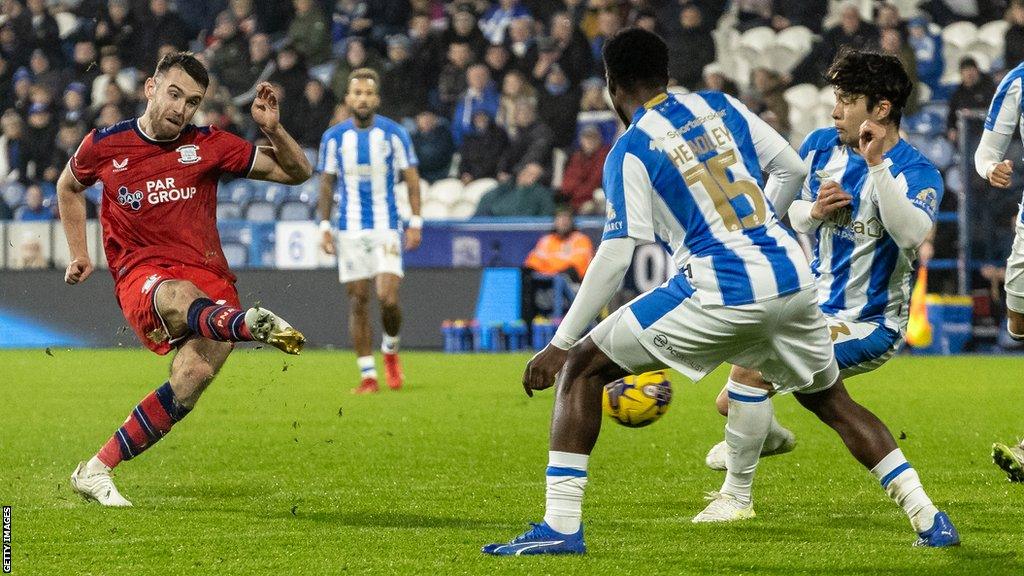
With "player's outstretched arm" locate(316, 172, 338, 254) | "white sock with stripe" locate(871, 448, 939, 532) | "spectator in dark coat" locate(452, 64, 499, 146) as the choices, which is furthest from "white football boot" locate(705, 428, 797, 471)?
"spectator in dark coat" locate(452, 64, 499, 146)

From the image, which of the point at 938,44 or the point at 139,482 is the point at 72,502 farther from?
the point at 938,44

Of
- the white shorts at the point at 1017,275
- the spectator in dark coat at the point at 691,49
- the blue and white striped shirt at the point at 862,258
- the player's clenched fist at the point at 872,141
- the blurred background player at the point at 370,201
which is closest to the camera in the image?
the player's clenched fist at the point at 872,141

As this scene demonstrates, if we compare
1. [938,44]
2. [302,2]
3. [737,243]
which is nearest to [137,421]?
[737,243]

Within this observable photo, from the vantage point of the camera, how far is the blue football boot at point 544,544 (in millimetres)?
5141

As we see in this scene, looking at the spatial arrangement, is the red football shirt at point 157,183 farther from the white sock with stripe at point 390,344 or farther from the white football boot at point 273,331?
the white sock with stripe at point 390,344

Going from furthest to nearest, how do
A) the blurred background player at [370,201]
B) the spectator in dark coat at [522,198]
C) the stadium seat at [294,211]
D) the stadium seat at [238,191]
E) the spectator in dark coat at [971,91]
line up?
the stadium seat at [238,191]
the stadium seat at [294,211]
the spectator in dark coat at [522,198]
the spectator in dark coat at [971,91]
the blurred background player at [370,201]

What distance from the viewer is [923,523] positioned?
17.3ft

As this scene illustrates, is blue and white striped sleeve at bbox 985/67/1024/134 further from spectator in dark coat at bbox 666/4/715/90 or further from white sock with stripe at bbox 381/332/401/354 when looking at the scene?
spectator in dark coat at bbox 666/4/715/90

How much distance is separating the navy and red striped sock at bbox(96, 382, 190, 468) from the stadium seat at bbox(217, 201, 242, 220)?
550 inches

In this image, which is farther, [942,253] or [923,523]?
[942,253]

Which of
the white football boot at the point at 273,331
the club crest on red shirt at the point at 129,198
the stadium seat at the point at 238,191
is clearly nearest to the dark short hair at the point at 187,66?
the club crest on red shirt at the point at 129,198

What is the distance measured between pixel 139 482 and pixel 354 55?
14518mm

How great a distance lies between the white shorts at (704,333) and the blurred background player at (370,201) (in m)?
7.69

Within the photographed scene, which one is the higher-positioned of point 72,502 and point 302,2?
point 302,2
